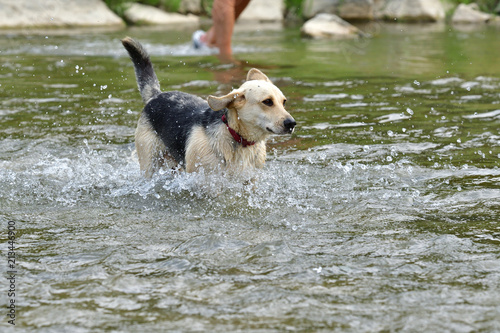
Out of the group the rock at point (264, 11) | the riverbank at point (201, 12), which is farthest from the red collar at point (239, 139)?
the rock at point (264, 11)

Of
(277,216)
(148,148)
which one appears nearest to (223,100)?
(277,216)

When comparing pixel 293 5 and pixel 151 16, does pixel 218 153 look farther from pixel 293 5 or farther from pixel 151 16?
pixel 293 5

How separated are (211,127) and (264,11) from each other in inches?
635

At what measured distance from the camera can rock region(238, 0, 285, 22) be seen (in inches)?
792

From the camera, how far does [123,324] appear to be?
287 centimetres

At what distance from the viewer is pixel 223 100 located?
460 centimetres

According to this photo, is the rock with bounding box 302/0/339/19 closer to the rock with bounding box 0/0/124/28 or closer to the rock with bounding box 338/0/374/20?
the rock with bounding box 338/0/374/20

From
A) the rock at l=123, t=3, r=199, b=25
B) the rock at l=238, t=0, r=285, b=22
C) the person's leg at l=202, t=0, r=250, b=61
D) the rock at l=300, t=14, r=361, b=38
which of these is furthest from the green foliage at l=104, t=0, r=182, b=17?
the person's leg at l=202, t=0, r=250, b=61

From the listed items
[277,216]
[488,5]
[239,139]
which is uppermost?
[488,5]

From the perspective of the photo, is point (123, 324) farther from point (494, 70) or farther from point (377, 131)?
point (494, 70)

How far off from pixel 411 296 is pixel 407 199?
167cm

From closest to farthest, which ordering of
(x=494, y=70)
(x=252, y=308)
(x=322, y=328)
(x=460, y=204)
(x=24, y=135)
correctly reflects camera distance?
1. (x=322, y=328)
2. (x=252, y=308)
3. (x=460, y=204)
4. (x=24, y=135)
5. (x=494, y=70)

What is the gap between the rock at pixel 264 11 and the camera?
20.1 metres

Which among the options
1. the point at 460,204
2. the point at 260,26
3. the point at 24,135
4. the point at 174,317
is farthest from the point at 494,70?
the point at 260,26
